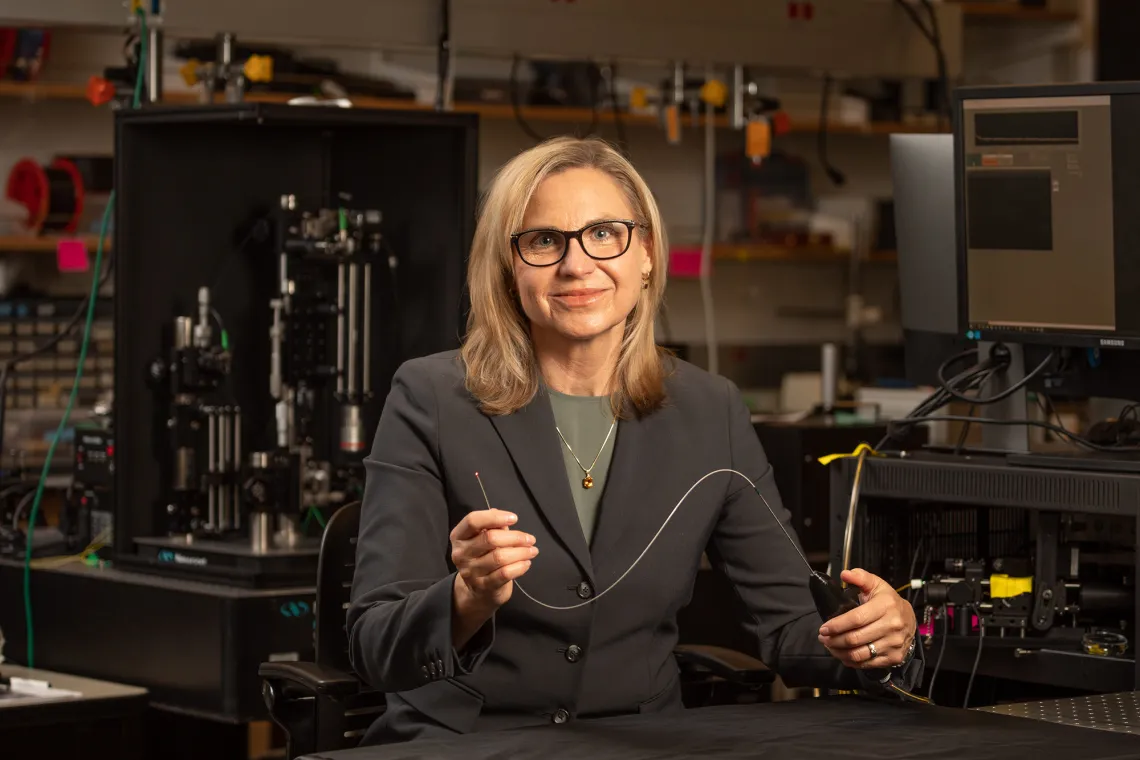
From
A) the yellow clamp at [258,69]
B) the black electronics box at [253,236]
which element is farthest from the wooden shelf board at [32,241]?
the yellow clamp at [258,69]

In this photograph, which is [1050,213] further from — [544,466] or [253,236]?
[253,236]

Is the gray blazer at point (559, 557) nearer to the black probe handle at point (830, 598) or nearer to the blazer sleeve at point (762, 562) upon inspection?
the blazer sleeve at point (762, 562)

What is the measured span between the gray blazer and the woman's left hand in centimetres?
13

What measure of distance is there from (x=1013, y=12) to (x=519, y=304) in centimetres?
432

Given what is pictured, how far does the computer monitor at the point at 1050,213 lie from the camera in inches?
84.8

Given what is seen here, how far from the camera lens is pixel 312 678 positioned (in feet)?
7.39

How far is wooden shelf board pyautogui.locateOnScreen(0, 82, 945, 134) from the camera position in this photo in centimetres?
470

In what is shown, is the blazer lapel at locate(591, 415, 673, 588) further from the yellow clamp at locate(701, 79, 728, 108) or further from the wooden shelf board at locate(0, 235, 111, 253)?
the wooden shelf board at locate(0, 235, 111, 253)

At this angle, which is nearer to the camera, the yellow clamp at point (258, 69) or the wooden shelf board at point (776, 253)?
the yellow clamp at point (258, 69)

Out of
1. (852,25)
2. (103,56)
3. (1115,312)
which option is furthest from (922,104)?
(1115,312)

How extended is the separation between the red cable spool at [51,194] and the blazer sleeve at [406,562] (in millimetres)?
2792

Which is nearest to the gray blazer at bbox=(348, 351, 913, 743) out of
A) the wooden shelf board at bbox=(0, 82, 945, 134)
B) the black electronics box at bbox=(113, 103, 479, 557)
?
the black electronics box at bbox=(113, 103, 479, 557)

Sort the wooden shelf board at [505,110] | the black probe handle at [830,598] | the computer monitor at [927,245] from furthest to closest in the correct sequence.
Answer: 1. the wooden shelf board at [505,110]
2. the computer monitor at [927,245]
3. the black probe handle at [830,598]

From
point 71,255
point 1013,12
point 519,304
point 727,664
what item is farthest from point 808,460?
point 1013,12
